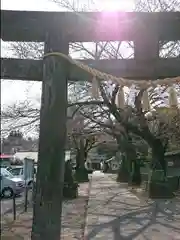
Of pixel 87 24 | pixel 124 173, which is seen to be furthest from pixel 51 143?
pixel 124 173

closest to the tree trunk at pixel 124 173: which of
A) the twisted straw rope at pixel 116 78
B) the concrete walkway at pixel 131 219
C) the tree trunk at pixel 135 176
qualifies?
the tree trunk at pixel 135 176

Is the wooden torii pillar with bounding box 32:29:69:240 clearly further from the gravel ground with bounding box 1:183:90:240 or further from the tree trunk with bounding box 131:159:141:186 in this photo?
the tree trunk with bounding box 131:159:141:186

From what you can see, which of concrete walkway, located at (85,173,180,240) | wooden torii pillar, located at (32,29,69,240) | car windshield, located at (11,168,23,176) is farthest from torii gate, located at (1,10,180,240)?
car windshield, located at (11,168,23,176)

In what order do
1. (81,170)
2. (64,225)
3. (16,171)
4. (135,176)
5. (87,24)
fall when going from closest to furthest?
(87,24)
(64,225)
(135,176)
(81,170)
(16,171)

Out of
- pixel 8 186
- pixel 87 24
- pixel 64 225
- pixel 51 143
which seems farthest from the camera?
pixel 8 186

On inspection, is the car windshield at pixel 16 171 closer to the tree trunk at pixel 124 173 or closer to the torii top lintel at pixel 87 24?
the tree trunk at pixel 124 173

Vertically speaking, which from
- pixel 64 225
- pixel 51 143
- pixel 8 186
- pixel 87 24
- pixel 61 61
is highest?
pixel 87 24

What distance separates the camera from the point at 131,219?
33.0ft

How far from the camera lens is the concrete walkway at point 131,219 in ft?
26.9

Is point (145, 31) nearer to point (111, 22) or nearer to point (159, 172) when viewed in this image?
point (111, 22)

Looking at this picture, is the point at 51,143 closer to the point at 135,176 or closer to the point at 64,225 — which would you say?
the point at 64,225

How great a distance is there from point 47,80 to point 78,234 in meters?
5.24

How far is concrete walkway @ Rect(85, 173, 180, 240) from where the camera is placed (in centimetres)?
821

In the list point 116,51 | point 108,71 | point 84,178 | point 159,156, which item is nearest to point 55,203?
point 108,71
